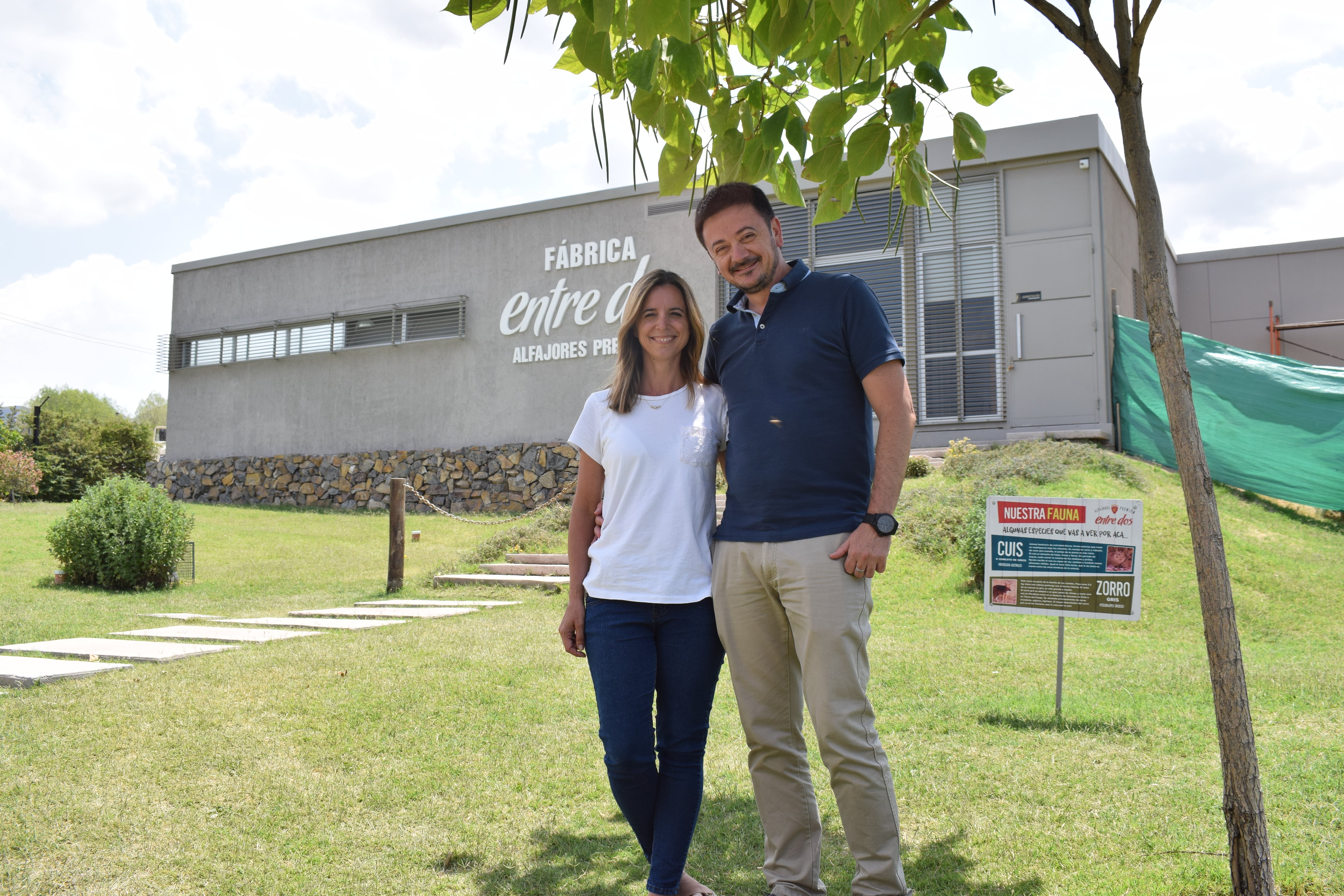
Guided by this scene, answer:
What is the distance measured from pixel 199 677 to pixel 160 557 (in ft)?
19.7

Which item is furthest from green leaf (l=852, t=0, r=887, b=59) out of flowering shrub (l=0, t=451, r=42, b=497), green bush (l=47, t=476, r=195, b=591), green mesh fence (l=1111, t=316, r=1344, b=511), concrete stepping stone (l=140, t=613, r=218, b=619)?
flowering shrub (l=0, t=451, r=42, b=497)

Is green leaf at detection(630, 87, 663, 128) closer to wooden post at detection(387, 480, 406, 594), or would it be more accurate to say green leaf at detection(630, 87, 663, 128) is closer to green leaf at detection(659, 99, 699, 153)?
green leaf at detection(659, 99, 699, 153)

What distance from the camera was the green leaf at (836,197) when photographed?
273 centimetres

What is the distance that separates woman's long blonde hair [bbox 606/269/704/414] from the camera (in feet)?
9.14

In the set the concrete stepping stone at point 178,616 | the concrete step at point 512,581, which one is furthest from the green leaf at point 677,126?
the concrete step at point 512,581

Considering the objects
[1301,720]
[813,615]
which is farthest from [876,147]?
[1301,720]

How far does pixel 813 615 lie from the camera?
2.46 metres

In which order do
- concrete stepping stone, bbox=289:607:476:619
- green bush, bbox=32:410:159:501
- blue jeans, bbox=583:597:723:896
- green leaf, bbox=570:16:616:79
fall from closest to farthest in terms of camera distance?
green leaf, bbox=570:16:616:79, blue jeans, bbox=583:597:723:896, concrete stepping stone, bbox=289:607:476:619, green bush, bbox=32:410:159:501

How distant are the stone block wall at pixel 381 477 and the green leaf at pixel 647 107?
13665 millimetres

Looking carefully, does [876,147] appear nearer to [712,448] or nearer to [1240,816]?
[712,448]

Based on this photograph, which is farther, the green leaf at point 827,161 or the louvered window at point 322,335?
the louvered window at point 322,335

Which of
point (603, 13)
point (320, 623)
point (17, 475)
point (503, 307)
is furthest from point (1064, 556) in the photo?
point (17, 475)

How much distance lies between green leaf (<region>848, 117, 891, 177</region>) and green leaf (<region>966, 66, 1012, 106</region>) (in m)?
0.49

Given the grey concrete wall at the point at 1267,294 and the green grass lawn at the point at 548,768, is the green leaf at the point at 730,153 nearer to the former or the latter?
the green grass lawn at the point at 548,768
